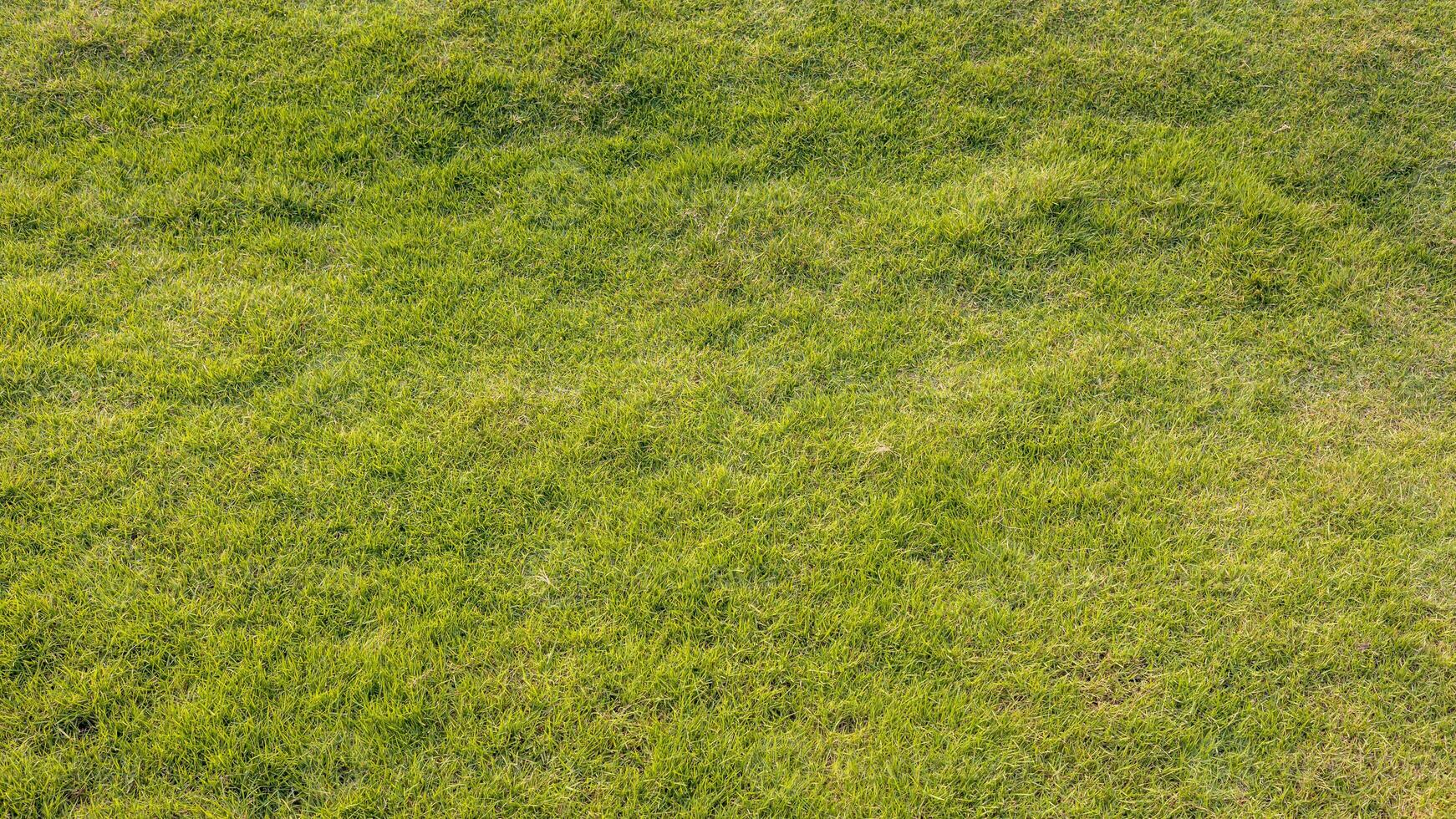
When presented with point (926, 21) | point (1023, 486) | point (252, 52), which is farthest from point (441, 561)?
point (926, 21)

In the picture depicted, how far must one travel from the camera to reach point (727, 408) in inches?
136

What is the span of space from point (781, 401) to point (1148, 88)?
2.62 m

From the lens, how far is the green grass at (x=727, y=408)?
8.99ft

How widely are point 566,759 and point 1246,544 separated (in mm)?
2356

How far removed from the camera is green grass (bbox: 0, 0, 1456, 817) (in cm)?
274

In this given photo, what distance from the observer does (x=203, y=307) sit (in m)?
3.61

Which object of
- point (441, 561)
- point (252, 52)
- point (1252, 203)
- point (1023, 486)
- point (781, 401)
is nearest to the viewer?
point (441, 561)

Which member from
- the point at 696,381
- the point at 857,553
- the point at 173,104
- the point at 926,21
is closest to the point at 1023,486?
the point at 857,553

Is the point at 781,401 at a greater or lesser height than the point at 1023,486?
greater

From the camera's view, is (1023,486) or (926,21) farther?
(926,21)

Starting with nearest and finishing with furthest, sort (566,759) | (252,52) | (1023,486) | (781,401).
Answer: (566,759) → (1023,486) → (781,401) → (252,52)

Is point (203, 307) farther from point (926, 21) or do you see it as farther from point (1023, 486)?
point (926, 21)

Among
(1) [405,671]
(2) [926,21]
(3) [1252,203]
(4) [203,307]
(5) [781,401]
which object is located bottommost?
(1) [405,671]

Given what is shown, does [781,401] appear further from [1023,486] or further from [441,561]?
[441,561]
